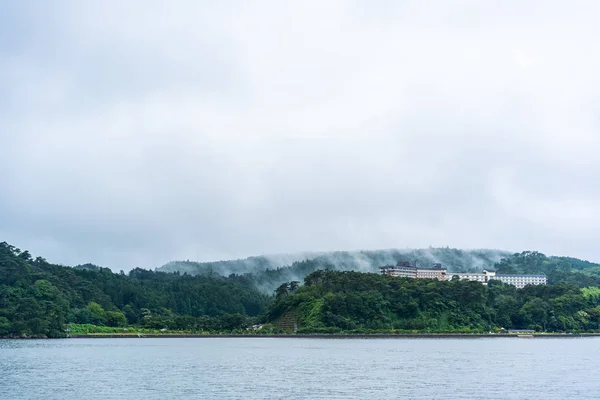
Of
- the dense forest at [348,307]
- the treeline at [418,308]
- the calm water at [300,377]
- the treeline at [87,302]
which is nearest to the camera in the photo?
the calm water at [300,377]

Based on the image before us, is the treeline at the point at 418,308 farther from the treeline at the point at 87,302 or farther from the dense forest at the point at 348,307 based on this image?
the treeline at the point at 87,302

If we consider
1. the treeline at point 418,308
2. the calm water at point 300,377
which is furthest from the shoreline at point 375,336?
the calm water at point 300,377

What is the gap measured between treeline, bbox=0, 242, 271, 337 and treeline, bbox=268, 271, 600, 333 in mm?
17864

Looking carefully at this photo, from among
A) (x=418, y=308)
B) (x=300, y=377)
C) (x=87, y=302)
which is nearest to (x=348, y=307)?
(x=418, y=308)

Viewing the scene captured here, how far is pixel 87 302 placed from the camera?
527ft

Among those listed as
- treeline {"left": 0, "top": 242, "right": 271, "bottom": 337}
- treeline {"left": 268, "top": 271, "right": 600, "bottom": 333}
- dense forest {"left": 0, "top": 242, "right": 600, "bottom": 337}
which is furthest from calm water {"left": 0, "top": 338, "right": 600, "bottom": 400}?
treeline {"left": 268, "top": 271, "right": 600, "bottom": 333}

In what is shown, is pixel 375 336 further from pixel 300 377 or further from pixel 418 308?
pixel 300 377

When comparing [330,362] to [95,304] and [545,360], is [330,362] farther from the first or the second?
[95,304]

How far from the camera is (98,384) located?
167ft

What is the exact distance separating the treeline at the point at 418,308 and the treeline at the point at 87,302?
17.9 meters

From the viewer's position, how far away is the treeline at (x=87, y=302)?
408ft

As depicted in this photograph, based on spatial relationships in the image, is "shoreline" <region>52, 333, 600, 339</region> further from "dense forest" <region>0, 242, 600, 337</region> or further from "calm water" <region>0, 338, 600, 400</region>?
"calm water" <region>0, 338, 600, 400</region>

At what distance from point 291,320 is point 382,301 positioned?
2062 centimetres

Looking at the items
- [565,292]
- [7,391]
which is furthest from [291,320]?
[7,391]
